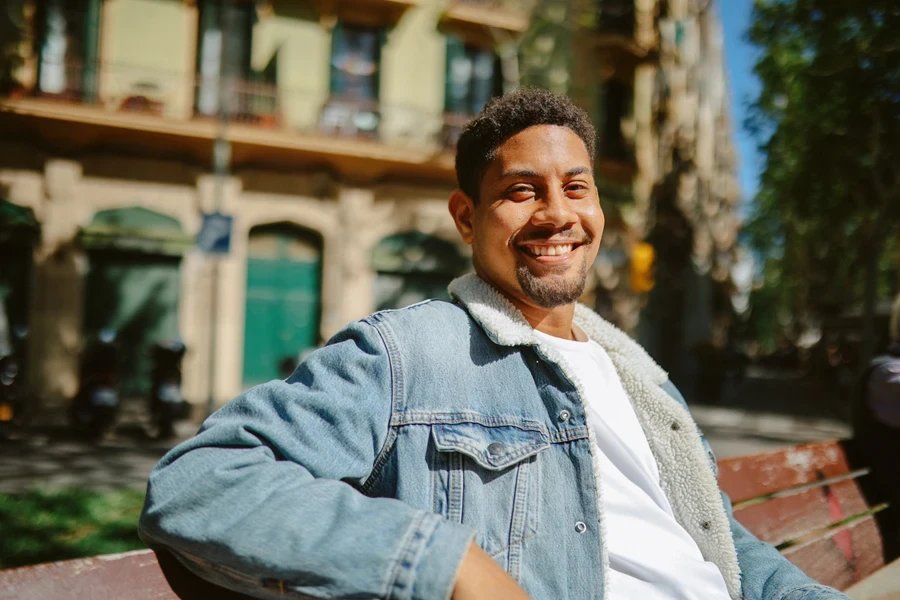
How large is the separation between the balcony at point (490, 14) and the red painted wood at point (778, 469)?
1361 centimetres

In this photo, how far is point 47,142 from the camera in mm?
12391

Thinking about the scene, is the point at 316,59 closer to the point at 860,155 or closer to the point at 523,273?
the point at 860,155

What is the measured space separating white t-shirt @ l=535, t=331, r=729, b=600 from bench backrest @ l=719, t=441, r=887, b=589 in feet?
2.70

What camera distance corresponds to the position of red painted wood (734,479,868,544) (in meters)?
2.59

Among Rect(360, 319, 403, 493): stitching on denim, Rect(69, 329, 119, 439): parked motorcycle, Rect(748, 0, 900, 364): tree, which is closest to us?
Rect(360, 319, 403, 493): stitching on denim

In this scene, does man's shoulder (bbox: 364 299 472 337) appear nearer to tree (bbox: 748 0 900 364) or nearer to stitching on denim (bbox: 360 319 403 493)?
stitching on denim (bbox: 360 319 403 493)

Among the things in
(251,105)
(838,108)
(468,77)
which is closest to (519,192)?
(838,108)

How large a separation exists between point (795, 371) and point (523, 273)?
4651cm

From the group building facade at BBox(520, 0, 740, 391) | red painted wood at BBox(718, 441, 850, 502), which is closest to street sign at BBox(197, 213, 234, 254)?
building facade at BBox(520, 0, 740, 391)

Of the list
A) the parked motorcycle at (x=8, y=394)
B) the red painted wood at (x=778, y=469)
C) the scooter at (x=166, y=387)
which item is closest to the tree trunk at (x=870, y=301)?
the red painted wood at (x=778, y=469)

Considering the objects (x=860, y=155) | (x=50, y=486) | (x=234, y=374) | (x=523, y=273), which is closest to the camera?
(x=523, y=273)

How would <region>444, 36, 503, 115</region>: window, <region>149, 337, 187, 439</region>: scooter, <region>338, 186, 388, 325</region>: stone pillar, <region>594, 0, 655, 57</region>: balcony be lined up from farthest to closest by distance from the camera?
<region>594, 0, 655, 57</region>: balcony → <region>444, 36, 503, 115</region>: window → <region>338, 186, 388, 325</region>: stone pillar → <region>149, 337, 187, 439</region>: scooter

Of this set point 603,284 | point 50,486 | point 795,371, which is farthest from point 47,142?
point 795,371

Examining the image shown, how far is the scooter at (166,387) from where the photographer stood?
8969 mm
